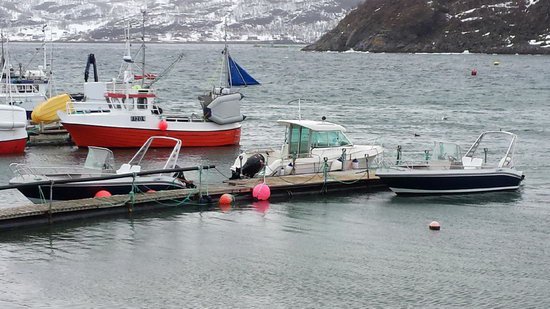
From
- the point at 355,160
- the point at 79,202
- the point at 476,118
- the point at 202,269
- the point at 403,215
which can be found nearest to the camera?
the point at 202,269

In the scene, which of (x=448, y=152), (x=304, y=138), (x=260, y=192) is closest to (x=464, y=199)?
(x=448, y=152)

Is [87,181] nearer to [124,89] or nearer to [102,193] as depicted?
[102,193]

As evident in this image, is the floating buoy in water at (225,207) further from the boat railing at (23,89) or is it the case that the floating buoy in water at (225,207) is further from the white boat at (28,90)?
the boat railing at (23,89)

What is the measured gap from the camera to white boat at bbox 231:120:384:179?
40.3m

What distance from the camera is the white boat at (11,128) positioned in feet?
162

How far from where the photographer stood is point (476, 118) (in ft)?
243

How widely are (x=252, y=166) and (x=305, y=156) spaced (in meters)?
2.44

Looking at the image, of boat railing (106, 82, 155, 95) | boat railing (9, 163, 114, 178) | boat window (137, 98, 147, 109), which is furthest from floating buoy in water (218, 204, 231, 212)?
boat window (137, 98, 147, 109)

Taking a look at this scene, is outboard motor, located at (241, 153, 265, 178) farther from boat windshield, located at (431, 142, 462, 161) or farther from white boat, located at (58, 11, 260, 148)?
white boat, located at (58, 11, 260, 148)

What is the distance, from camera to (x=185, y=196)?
119 feet

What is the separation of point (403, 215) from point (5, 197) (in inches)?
620

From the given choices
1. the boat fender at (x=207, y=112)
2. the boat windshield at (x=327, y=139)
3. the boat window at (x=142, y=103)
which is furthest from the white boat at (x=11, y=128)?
the boat windshield at (x=327, y=139)

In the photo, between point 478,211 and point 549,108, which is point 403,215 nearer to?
point 478,211

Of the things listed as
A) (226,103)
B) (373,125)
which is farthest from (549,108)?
(226,103)
